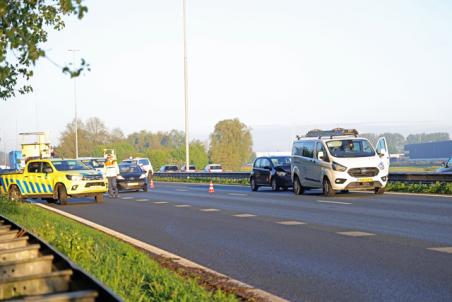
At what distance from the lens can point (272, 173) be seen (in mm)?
32438

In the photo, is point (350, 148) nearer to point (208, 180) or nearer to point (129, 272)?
point (129, 272)

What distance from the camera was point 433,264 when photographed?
983 cm

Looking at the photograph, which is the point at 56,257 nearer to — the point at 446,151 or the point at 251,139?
the point at 251,139

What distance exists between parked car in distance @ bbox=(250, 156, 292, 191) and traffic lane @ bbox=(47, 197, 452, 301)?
1477 centimetres

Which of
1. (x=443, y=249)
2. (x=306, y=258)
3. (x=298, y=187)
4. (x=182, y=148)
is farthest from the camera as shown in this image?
(x=182, y=148)

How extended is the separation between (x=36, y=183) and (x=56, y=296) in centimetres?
2252

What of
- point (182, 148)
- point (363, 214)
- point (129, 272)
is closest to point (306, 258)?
point (129, 272)

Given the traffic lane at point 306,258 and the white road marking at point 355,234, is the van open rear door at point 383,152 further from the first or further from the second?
the white road marking at point 355,234

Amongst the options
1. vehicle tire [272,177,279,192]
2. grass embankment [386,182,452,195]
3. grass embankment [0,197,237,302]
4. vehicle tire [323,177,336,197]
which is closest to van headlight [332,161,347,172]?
vehicle tire [323,177,336,197]

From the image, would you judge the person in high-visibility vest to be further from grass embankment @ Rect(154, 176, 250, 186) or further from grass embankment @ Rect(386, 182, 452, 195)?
grass embankment @ Rect(154, 176, 250, 186)

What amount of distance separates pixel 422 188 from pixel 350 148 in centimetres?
279

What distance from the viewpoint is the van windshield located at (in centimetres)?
2627

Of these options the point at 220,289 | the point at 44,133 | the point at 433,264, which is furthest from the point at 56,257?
the point at 44,133

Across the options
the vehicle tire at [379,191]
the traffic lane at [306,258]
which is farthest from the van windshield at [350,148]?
the traffic lane at [306,258]
